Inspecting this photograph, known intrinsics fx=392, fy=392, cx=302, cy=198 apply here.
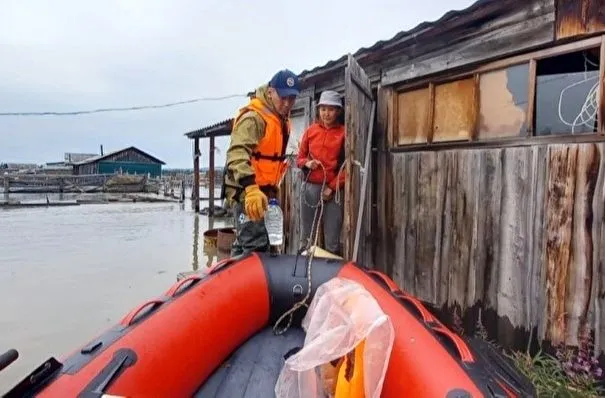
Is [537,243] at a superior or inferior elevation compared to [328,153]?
inferior

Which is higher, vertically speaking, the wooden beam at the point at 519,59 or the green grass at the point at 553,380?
the wooden beam at the point at 519,59

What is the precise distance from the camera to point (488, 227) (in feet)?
9.07

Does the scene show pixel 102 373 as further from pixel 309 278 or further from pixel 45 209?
pixel 45 209

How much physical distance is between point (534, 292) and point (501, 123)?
1152 millimetres

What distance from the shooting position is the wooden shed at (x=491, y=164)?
230 centimetres

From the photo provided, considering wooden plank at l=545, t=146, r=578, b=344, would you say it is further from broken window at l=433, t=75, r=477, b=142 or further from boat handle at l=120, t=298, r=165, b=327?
boat handle at l=120, t=298, r=165, b=327

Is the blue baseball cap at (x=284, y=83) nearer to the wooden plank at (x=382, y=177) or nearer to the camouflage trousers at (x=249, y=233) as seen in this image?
the camouflage trousers at (x=249, y=233)

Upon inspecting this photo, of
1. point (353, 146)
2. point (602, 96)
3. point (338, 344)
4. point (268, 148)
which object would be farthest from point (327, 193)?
point (338, 344)

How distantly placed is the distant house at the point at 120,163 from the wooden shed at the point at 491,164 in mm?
31192

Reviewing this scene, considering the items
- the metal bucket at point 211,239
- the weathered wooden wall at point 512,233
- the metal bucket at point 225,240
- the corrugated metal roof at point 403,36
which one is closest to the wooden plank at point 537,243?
the weathered wooden wall at point 512,233

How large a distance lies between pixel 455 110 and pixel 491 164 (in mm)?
576

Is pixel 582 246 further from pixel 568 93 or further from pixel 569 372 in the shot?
pixel 568 93

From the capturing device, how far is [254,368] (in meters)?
2.03

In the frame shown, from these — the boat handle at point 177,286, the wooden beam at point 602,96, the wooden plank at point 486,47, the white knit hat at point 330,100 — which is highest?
the wooden plank at point 486,47
